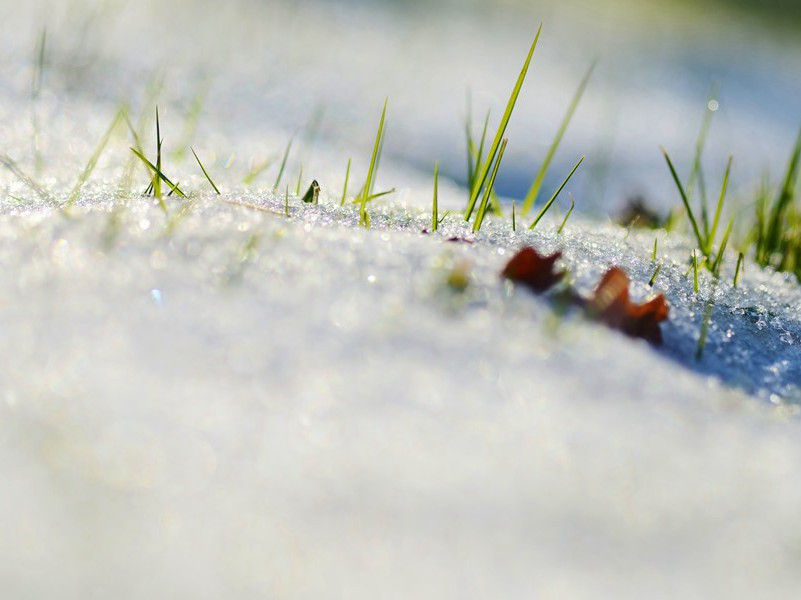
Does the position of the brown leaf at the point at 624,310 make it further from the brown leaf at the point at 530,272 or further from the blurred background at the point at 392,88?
the blurred background at the point at 392,88

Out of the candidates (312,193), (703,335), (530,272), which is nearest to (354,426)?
(530,272)

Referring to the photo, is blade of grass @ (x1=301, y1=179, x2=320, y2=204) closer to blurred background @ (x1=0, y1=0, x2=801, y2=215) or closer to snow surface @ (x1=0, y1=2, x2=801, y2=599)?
snow surface @ (x1=0, y1=2, x2=801, y2=599)

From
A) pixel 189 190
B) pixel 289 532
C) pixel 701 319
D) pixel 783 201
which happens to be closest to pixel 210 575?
pixel 289 532

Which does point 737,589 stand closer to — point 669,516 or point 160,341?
point 669,516

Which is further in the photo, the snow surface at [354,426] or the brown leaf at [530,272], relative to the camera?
the brown leaf at [530,272]

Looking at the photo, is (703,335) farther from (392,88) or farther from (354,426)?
(392,88)

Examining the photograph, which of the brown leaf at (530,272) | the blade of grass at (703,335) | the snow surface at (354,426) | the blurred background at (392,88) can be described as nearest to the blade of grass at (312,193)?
the snow surface at (354,426)
